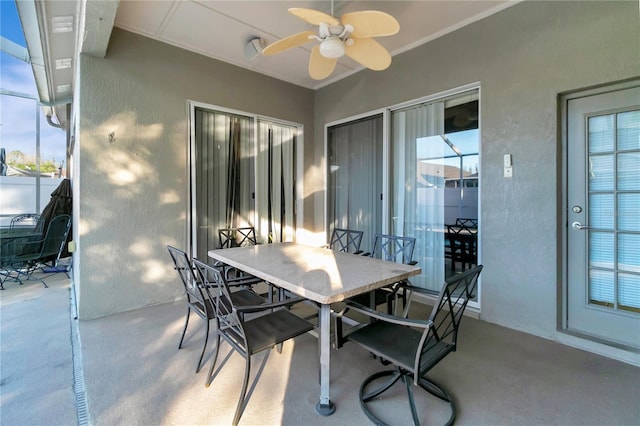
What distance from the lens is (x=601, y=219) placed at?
7.86 feet

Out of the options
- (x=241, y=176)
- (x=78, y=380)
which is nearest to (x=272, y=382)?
(x=78, y=380)

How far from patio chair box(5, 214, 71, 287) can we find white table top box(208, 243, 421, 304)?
12.8ft

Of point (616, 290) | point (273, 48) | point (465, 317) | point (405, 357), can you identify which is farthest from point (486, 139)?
point (405, 357)

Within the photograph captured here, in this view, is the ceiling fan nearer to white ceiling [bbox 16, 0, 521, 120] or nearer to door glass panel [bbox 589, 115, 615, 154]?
white ceiling [bbox 16, 0, 521, 120]

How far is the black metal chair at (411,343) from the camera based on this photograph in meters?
1.38

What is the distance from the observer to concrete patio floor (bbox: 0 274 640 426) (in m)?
1.62

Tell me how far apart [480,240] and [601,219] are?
3.03ft

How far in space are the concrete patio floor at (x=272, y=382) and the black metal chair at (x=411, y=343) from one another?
9 centimetres

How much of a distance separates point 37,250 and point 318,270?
542cm

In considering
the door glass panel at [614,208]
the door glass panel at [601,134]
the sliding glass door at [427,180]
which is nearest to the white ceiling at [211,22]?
the sliding glass door at [427,180]

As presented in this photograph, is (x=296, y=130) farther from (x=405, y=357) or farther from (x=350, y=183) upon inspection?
(x=405, y=357)

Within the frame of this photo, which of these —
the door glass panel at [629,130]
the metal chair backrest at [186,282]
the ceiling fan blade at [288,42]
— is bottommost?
the metal chair backrest at [186,282]

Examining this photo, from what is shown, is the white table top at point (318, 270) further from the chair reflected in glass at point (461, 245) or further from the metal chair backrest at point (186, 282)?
the chair reflected in glass at point (461, 245)

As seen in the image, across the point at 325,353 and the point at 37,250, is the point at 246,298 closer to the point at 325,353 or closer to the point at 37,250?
the point at 325,353
